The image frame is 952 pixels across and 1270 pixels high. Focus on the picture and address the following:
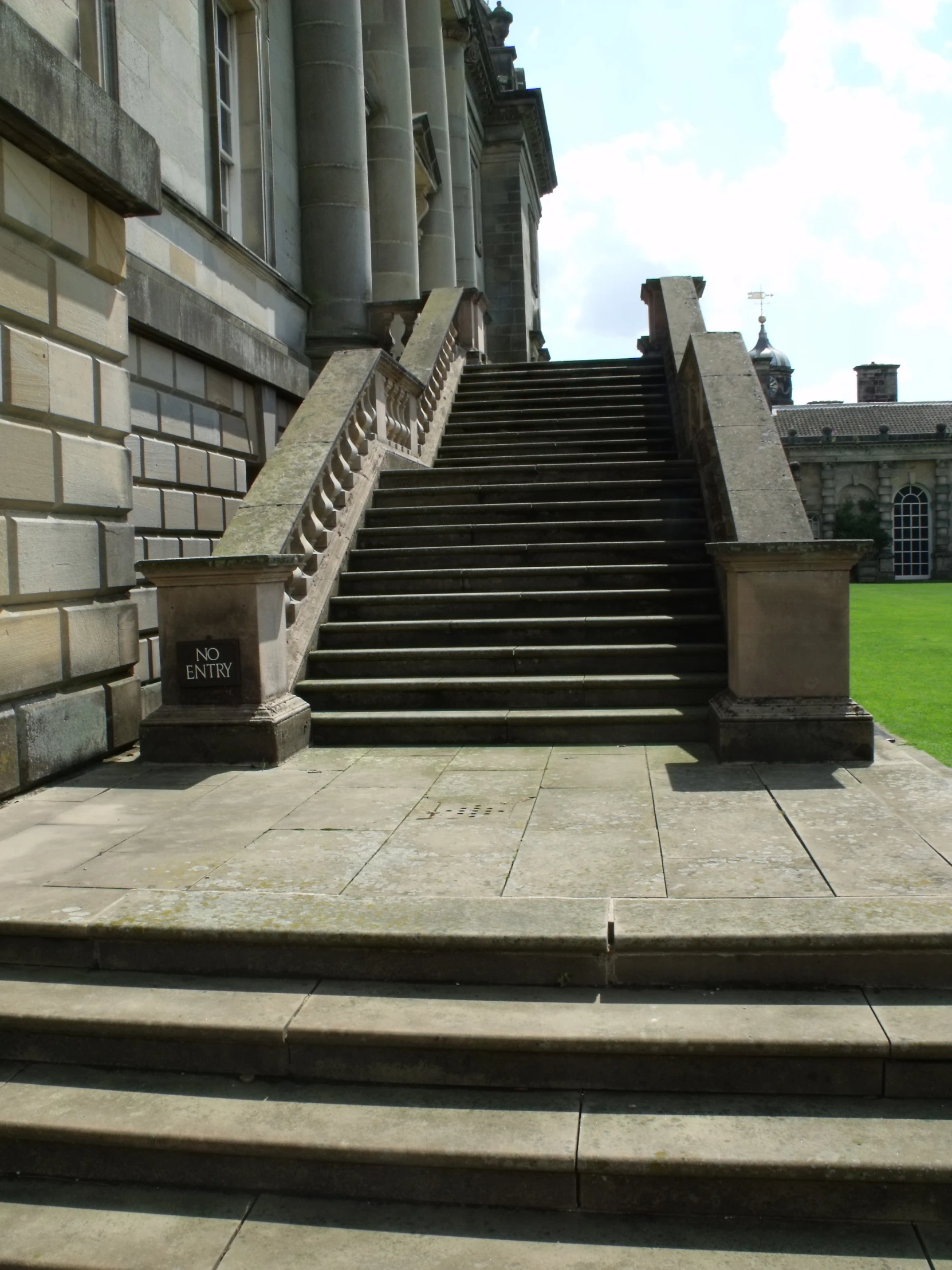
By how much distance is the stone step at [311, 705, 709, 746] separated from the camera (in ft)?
21.1

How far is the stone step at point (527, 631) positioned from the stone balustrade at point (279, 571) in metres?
0.36

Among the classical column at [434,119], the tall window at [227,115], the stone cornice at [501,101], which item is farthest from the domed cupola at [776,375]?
the tall window at [227,115]

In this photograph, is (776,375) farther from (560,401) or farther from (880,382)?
(560,401)

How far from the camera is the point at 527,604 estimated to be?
25.5 ft

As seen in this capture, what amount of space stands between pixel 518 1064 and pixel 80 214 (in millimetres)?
5552

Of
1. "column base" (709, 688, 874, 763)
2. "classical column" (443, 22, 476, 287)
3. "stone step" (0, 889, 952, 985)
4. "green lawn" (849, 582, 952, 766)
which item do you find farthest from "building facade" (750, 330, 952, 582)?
"stone step" (0, 889, 952, 985)

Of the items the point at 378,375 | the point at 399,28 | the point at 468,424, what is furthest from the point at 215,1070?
the point at 399,28

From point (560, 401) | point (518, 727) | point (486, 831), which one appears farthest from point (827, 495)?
point (486, 831)

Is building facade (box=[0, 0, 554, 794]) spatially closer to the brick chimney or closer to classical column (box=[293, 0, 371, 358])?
classical column (box=[293, 0, 371, 358])

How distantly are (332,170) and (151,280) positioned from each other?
5.67 meters

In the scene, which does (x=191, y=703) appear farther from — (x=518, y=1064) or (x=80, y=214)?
(x=518, y=1064)

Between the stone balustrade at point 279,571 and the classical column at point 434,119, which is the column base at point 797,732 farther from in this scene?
the classical column at point 434,119

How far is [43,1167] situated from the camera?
3.05 meters

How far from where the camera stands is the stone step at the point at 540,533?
27.8ft
